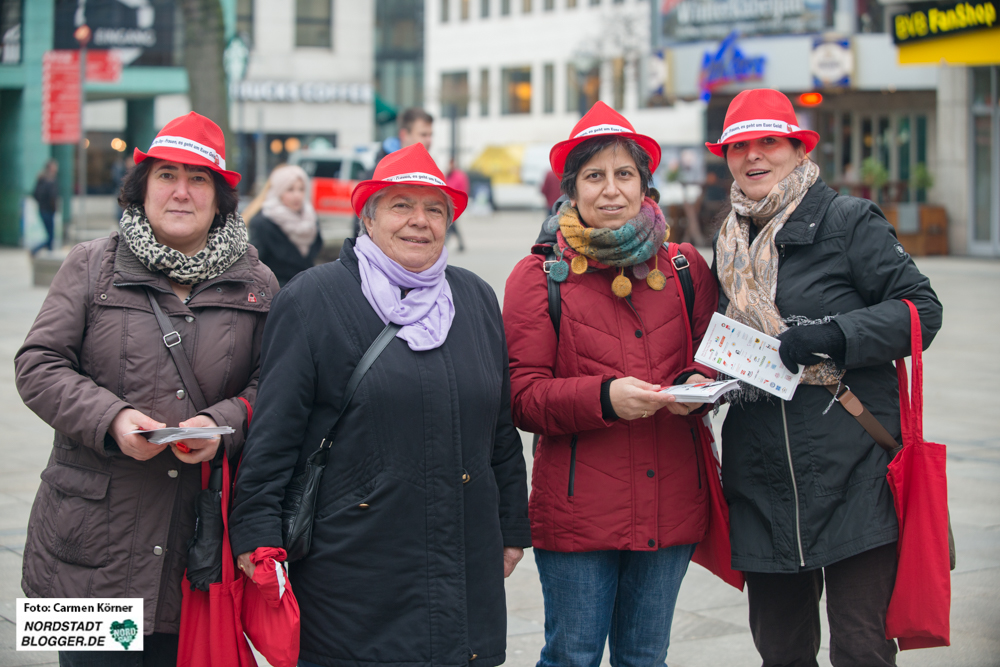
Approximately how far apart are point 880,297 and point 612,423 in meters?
0.91

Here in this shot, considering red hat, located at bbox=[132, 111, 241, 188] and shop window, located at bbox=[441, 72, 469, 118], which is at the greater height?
shop window, located at bbox=[441, 72, 469, 118]

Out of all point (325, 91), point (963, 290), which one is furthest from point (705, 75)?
point (325, 91)

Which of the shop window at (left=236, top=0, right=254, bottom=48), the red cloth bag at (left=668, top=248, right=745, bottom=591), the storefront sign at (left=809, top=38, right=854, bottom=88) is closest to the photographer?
the red cloth bag at (left=668, top=248, right=745, bottom=591)

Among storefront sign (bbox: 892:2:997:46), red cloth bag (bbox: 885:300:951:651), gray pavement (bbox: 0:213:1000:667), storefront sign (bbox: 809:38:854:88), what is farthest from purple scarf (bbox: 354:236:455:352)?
storefront sign (bbox: 809:38:854:88)

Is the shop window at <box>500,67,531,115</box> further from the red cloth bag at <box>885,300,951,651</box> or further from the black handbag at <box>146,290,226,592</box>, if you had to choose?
the black handbag at <box>146,290,226,592</box>

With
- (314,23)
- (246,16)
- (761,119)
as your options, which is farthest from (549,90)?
(761,119)

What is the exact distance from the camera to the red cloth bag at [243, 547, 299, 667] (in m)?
2.81

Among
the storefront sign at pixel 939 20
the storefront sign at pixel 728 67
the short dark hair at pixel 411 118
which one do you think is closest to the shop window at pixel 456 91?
the storefront sign at pixel 728 67

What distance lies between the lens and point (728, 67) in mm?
22469

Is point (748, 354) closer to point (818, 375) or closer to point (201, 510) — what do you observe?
point (818, 375)

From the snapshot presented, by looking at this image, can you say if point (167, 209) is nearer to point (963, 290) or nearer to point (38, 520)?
point (38, 520)

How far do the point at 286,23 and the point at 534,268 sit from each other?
43.7 m

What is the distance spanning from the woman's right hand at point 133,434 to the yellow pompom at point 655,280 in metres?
1.51

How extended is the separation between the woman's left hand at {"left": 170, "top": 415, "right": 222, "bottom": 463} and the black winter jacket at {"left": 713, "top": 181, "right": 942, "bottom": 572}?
163cm
